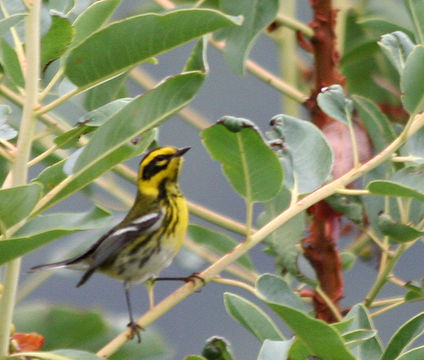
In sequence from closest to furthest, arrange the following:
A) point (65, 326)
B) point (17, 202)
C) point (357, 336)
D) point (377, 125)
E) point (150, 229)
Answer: point (17, 202) < point (357, 336) < point (377, 125) < point (65, 326) < point (150, 229)

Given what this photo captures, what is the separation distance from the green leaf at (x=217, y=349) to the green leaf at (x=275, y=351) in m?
0.19

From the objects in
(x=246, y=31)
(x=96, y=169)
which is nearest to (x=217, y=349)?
(x=96, y=169)

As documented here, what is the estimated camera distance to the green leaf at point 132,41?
3.69ft

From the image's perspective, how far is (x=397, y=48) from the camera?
1352 millimetres

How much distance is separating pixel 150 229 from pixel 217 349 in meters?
0.66

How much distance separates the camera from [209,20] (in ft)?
3.70

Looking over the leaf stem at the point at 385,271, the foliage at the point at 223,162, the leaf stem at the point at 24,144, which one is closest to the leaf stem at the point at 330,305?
the foliage at the point at 223,162

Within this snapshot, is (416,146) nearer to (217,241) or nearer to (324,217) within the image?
(324,217)

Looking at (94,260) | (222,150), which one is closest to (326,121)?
(94,260)

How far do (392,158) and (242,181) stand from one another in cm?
18

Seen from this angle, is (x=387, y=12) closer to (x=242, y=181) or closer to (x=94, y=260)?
(x=94, y=260)

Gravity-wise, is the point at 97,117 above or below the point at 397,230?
above

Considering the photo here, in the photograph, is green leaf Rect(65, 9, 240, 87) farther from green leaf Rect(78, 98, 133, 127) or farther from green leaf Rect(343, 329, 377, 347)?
green leaf Rect(343, 329, 377, 347)

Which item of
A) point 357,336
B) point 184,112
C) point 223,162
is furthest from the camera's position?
point 184,112
